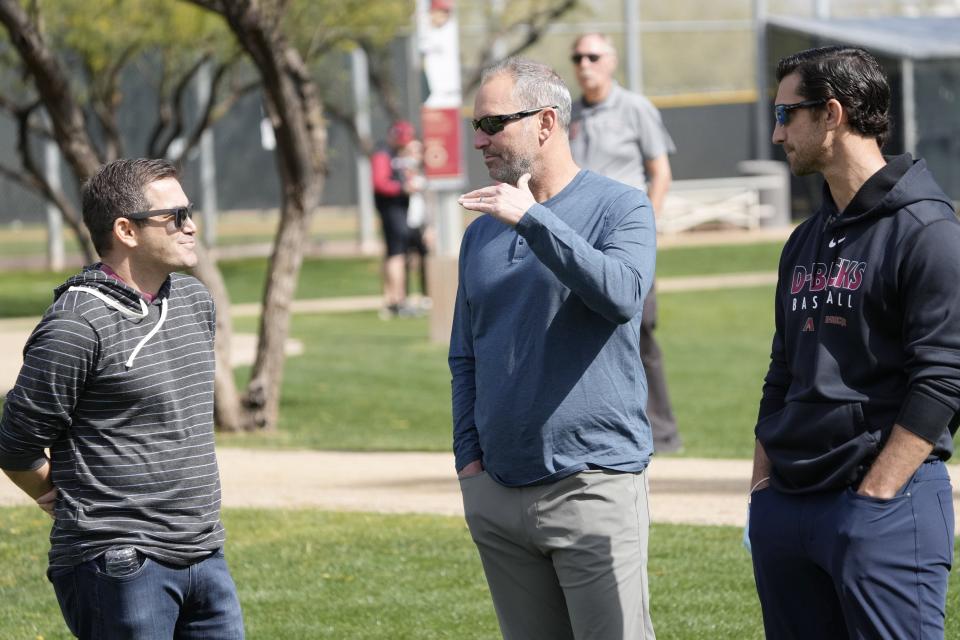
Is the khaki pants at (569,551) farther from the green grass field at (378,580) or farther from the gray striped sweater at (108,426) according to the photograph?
the green grass field at (378,580)

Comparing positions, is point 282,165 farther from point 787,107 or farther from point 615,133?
point 787,107

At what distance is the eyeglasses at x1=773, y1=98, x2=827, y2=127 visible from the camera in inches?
127

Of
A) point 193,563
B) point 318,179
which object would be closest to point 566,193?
point 193,563

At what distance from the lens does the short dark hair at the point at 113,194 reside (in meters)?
3.61

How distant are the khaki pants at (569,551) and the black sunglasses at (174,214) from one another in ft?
3.17

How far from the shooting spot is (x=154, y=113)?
27.8 m

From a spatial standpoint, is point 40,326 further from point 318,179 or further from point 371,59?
point 371,59

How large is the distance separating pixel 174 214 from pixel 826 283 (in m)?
1.60

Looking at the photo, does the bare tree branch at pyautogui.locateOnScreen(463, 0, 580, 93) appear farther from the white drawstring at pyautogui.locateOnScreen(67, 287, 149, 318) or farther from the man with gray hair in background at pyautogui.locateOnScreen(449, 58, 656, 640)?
the white drawstring at pyautogui.locateOnScreen(67, 287, 149, 318)

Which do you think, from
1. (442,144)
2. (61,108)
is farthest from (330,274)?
(61,108)

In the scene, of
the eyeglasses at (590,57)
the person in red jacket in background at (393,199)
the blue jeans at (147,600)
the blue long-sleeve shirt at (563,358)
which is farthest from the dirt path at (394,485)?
the person in red jacket in background at (393,199)

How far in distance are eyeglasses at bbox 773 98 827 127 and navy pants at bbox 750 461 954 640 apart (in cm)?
83

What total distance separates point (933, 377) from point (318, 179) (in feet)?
24.3

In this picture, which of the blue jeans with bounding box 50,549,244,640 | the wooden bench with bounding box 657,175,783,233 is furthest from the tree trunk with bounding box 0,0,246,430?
the wooden bench with bounding box 657,175,783,233
